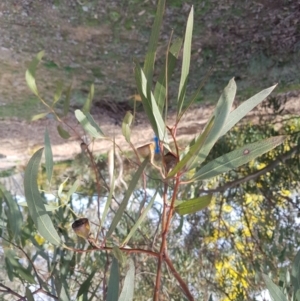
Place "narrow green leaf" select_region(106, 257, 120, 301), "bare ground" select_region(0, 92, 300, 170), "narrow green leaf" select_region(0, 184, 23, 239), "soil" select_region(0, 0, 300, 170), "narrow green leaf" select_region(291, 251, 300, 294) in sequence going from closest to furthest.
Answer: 1. "narrow green leaf" select_region(106, 257, 120, 301)
2. "narrow green leaf" select_region(291, 251, 300, 294)
3. "narrow green leaf" select_region(0, 184, 23, 239)
4. "soil" select_region(0, 0, 300, 170)
5. "bare ground" select_region(0, 92, 300, 170)

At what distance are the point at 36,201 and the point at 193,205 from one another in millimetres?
263

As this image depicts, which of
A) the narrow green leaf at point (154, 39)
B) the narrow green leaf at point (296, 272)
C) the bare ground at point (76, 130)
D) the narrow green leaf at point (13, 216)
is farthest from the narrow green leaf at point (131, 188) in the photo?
the bare ground at point (76, 130)

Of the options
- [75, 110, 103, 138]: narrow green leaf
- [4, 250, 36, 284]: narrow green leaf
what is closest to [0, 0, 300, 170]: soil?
[4, 250, 36, 284]: narrow green leaf

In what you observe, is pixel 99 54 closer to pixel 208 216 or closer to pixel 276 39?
pixel 276 39

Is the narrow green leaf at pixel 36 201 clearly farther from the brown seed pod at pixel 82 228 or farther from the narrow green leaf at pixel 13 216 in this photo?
the narrow green leaf at pixel 13 216

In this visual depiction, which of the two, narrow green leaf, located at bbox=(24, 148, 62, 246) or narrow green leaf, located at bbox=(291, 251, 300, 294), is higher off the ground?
narrow green leaf, located at bbox=(24, 148, 62, 246)

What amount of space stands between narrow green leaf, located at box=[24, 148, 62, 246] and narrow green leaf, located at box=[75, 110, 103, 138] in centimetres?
13

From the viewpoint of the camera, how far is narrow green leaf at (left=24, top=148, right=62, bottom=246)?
69 cm

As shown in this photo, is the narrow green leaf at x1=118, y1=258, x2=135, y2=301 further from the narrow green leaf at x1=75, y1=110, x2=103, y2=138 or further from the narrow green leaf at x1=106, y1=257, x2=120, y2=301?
the narrow green leaf at x1=75, y1=110, x2=103, y2=138

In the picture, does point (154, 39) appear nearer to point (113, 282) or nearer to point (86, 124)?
point (86, 124)

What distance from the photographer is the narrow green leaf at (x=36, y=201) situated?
69cm

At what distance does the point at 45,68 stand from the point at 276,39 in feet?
4.48

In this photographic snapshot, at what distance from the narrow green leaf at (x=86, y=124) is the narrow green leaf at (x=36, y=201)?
13cm

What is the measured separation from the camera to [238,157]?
716mm
